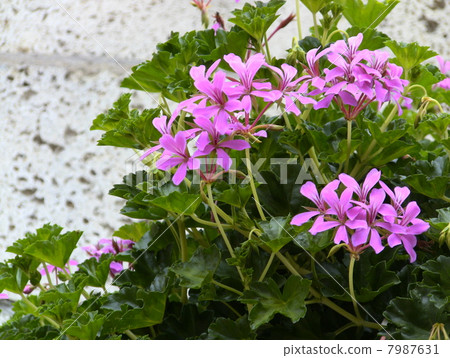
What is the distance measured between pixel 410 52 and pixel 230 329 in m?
0.32

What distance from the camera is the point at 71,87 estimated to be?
1.33m

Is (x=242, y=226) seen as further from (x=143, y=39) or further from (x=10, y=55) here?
(x=10, y=55)

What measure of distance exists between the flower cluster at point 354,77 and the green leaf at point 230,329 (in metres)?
0.20

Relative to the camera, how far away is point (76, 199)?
1.25 metres

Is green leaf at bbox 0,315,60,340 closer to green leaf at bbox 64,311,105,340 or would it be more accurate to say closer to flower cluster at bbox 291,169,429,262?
green leaf at bbox 64,311,105,340

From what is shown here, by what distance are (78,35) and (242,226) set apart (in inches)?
37.6

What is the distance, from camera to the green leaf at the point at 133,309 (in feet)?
1.73

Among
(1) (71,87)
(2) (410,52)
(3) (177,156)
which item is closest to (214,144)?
(3) (177,156)

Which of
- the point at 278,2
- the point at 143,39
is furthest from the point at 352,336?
the point at 143,39

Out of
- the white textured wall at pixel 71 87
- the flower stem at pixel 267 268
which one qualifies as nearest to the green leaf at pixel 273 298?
the flower stem at pixel 267 268

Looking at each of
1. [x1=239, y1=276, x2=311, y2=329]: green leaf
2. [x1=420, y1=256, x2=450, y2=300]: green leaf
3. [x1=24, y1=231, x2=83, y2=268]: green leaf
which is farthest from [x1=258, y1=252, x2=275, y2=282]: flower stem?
[x1=24, y1=231, x2=83, y2=268]: green leaf

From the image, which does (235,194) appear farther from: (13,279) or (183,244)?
(13,279)

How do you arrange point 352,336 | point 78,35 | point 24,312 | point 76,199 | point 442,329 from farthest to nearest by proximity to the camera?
point 78,35 → point 76,199 → point 24,312 → point 352,336 → point 442,329

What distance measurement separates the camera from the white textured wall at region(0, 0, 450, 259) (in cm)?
125
